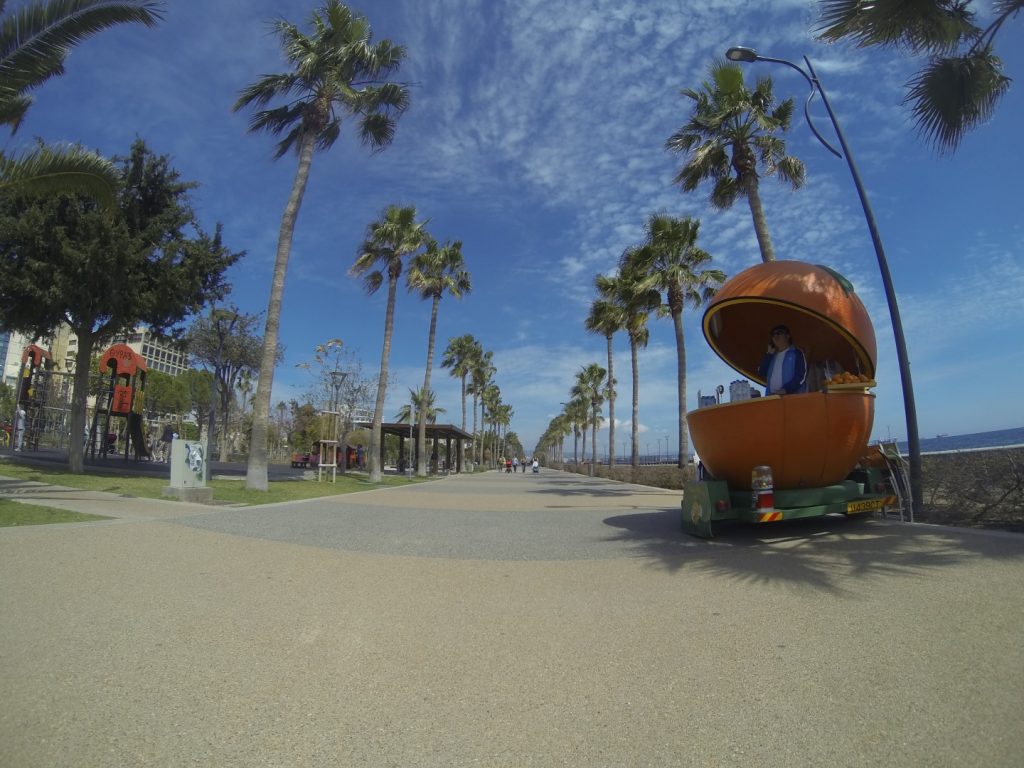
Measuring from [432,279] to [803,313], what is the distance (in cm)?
2592

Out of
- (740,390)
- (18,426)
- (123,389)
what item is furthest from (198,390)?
(740,390)

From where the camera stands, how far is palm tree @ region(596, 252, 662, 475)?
2316 centimetres

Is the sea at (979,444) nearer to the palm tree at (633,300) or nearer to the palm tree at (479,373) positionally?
the palm tree at (633,300)

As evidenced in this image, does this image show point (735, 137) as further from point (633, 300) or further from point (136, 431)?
point (136, 431)

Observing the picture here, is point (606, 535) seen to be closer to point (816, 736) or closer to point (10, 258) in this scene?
point (816, 736)

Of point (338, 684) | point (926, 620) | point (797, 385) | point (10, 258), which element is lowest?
point (338, 684)

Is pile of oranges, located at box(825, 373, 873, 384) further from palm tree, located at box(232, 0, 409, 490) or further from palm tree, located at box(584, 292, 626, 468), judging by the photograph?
palm tree, located at box(584, 292, 626, 468)

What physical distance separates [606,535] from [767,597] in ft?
12.4

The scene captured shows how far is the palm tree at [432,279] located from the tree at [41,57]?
1985cm

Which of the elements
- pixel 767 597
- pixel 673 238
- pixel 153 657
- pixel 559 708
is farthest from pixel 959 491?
pixel 673 238

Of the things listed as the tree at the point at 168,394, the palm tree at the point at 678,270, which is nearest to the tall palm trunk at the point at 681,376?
the palm tree at the point at 678,270

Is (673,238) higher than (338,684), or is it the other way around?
(673,238)

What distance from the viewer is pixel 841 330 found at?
21.3 feet

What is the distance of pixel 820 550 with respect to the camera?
6.09 meters
